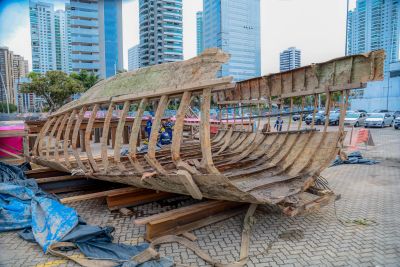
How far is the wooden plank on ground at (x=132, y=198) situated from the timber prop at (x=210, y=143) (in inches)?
17.2

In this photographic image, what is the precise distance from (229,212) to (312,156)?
2.05 metres

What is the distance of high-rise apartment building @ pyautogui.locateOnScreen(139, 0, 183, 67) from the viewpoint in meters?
79.2

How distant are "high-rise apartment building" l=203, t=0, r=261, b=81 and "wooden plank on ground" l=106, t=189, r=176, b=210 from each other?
2919 inches

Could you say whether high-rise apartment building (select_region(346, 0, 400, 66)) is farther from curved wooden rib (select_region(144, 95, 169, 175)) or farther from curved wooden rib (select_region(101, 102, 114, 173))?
curved wooden rib (select_region(144, 95, 169, 175))

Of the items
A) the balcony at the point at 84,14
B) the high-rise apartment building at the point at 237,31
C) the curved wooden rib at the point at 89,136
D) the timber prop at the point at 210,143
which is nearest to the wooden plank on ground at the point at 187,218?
the timber prop at the point at 210,143

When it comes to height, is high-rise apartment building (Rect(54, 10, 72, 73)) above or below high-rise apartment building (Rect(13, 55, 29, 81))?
above

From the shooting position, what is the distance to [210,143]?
5.31 m

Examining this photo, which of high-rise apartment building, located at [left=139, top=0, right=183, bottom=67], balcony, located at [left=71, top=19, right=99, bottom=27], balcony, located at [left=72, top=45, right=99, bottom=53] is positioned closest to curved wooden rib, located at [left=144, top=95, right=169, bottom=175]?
high-rise apartment building, located at [left=139, top=0, right=183, bottom=67]

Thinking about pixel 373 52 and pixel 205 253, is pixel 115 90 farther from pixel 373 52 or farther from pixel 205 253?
pixel 373 52

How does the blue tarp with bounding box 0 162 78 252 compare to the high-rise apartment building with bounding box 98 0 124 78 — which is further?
the high-rise apartment building with bounding box 98 0 124 78

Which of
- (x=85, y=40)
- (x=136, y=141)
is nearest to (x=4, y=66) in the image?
(x=136, y=141)

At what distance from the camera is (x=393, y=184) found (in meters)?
7.30

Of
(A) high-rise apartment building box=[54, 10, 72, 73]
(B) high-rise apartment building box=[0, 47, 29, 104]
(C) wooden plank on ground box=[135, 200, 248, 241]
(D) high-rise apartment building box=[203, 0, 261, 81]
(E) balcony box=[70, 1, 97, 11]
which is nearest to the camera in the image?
(B) high-rise apartment building box=[0, 47, 29, 104]

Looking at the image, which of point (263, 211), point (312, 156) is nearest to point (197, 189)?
point (263, 211)
